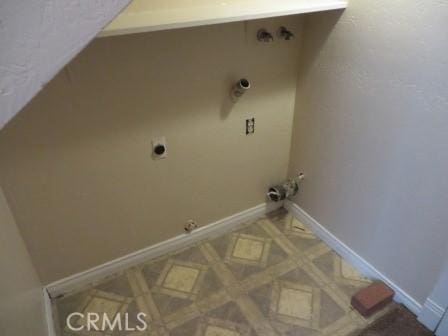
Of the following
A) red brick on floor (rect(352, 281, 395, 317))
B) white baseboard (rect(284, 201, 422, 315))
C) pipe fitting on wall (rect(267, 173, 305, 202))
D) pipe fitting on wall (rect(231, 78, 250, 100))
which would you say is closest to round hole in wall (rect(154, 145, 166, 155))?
pipe fitting on wall (rect(231, 78, 250, 100))

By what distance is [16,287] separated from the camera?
3.68 ft

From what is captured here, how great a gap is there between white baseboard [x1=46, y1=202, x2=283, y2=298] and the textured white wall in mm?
1399

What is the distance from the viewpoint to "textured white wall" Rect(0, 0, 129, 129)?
501 millimetres

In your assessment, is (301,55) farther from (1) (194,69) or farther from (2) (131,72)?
(2) (131,72)

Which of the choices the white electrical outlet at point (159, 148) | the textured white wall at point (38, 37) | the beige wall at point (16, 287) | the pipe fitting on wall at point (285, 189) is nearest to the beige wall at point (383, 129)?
the pipe fitting on wall at point (285, 189)

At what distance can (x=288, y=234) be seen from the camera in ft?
6.81

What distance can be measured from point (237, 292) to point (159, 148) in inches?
32.0

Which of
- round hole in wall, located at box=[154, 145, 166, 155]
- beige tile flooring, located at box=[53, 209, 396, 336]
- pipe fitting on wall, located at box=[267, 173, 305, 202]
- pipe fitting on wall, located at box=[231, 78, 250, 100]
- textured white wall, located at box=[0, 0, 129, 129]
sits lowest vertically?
beige tile flooring, located at box=[53, 209, 396, 336]

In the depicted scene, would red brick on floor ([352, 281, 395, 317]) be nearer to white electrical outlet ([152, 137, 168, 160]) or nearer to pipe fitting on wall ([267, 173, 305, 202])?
pipe fitting on wall ([267, 173, 305, 202])

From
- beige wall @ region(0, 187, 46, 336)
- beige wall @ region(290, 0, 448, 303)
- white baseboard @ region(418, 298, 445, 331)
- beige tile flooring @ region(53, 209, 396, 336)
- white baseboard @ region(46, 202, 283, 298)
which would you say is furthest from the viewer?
white baseboard @ region(46, 202, 283, 298)

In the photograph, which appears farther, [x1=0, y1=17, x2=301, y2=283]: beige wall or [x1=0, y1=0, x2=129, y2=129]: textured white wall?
[x1=0, y1=17, x2=301, y2=283]: beige wall

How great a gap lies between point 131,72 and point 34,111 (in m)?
0.39

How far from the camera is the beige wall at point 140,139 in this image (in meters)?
1.34

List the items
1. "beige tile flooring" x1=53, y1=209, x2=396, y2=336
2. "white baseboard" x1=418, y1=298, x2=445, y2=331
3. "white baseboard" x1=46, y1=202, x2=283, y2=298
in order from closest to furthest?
"white baseboard" x1=418, y1=298, x2=445, y2=331 → "beige tile flooring" x1=53, y1=209, x2=396, y2=336 → "white baseboard" x1=46, y1=202, x2=283, y2=298
